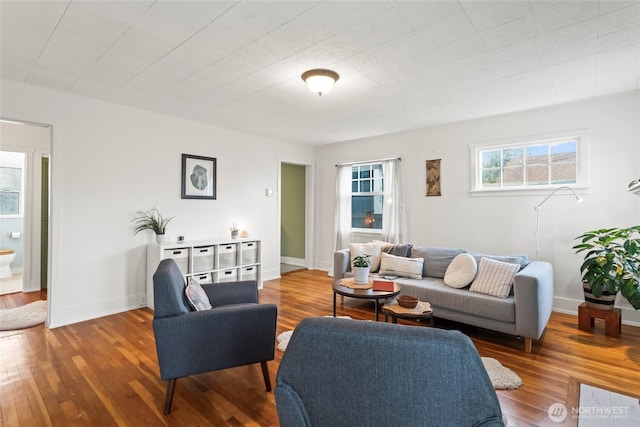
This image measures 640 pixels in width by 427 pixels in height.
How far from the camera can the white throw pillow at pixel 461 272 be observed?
3.32m

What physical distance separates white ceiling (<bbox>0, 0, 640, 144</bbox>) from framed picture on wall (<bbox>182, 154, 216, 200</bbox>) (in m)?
0.83

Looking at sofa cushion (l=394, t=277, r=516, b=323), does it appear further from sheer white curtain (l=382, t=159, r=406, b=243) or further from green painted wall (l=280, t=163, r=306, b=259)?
green painted wall (l=280, t=163, r=306, b=259)

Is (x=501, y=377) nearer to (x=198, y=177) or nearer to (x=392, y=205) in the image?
(x=392, y=205)

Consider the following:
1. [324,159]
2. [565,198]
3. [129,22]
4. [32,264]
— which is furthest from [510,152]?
[32,264]

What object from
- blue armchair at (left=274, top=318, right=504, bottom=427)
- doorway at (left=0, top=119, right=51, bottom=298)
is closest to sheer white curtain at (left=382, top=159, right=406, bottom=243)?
blue armchair at (left=274, top=318, right=504, bottom=427)

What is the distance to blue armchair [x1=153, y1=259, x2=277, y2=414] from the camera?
6.15ft

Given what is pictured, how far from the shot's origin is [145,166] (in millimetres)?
4051

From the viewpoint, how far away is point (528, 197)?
Result: 398 centimetres

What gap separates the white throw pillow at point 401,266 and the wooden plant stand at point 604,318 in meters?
1.65

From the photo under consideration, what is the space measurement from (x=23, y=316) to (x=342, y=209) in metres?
4.66

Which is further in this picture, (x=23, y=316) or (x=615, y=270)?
(x=23, y=316)

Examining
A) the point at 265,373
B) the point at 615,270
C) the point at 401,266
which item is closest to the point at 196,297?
the point at 265,373

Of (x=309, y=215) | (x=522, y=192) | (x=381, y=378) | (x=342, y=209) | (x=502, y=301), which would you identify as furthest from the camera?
(x=309, y=215)

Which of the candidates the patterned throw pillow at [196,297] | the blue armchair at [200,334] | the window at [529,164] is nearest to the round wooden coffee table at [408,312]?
the blue armchair at [200,334]
